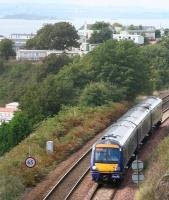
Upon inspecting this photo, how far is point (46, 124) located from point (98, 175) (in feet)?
46.2

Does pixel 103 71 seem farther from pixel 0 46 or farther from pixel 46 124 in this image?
pixel 0 46

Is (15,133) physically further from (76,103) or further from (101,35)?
(101,35)

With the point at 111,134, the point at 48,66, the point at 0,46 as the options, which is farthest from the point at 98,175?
the point at 0,46

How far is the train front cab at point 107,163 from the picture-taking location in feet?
74.1

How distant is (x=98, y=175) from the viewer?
22.5 metres

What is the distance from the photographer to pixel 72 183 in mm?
24156

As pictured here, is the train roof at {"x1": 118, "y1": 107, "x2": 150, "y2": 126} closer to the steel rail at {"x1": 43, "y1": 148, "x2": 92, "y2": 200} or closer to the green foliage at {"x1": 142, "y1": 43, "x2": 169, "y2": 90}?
the steel rail at {"x1": 43, "y1": 148, "x2": 92, "y2": 200}

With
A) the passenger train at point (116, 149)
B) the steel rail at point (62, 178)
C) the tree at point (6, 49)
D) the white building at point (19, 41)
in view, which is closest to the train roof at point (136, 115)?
the passenger train at point (116, 149)

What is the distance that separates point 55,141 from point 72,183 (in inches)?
272

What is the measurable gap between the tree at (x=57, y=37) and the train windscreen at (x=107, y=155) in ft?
248

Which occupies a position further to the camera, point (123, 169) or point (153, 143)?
point (153, 143)

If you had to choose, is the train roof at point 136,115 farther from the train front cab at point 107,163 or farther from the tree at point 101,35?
the tree at point 101,35

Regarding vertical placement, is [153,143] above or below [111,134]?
below

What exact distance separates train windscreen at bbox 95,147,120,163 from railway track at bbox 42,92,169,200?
48.4 inches
